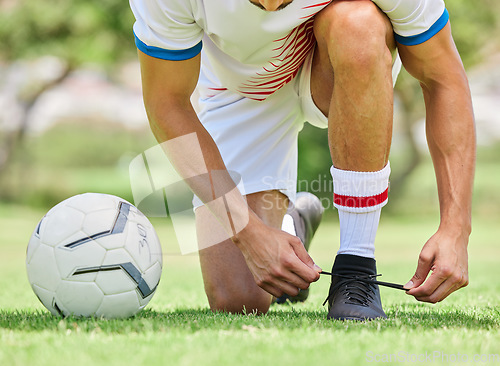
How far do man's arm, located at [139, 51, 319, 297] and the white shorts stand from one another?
0.58 metres

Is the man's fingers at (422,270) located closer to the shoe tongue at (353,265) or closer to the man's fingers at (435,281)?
the man's fingers at (435,281)

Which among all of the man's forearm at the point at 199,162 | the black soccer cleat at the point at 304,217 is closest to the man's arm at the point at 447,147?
the man's forearm at the point at 199,162

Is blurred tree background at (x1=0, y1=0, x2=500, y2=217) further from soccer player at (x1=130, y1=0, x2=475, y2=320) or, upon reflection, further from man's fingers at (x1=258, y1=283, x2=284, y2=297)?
man's fingers at (x1=258, y1=283, x2=284, y2=297)

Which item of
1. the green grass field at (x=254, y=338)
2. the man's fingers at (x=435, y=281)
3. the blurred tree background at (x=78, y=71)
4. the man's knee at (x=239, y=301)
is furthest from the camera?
the blurred tree background at (x=78, y=71)

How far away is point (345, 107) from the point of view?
1892 millimetres

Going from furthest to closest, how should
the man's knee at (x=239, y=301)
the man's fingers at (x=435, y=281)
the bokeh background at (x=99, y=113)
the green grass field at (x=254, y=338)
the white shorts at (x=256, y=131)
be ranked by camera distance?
the bokeh background at (x=99, y=113), the white shorts at (x=256, y=131), the man's knee at (x=239, y=301), the man's fingers at (x=435, y=281), the green grass field at (x=254, y=338)

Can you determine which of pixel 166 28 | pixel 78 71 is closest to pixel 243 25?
pixel 166 28

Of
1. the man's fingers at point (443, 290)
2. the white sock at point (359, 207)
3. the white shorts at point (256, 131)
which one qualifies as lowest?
the man's fingers at point (443, 290)

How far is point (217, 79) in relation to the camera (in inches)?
107

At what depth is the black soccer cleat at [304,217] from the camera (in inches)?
113

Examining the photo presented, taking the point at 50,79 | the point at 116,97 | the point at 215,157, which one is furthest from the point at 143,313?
the point at 116,97

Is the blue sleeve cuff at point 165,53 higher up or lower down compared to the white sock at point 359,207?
higher up

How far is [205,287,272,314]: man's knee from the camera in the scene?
8.00 ft

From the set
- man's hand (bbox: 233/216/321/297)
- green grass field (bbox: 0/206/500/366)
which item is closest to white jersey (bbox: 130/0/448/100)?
man's hand (bbox: 233/216/321/297)
